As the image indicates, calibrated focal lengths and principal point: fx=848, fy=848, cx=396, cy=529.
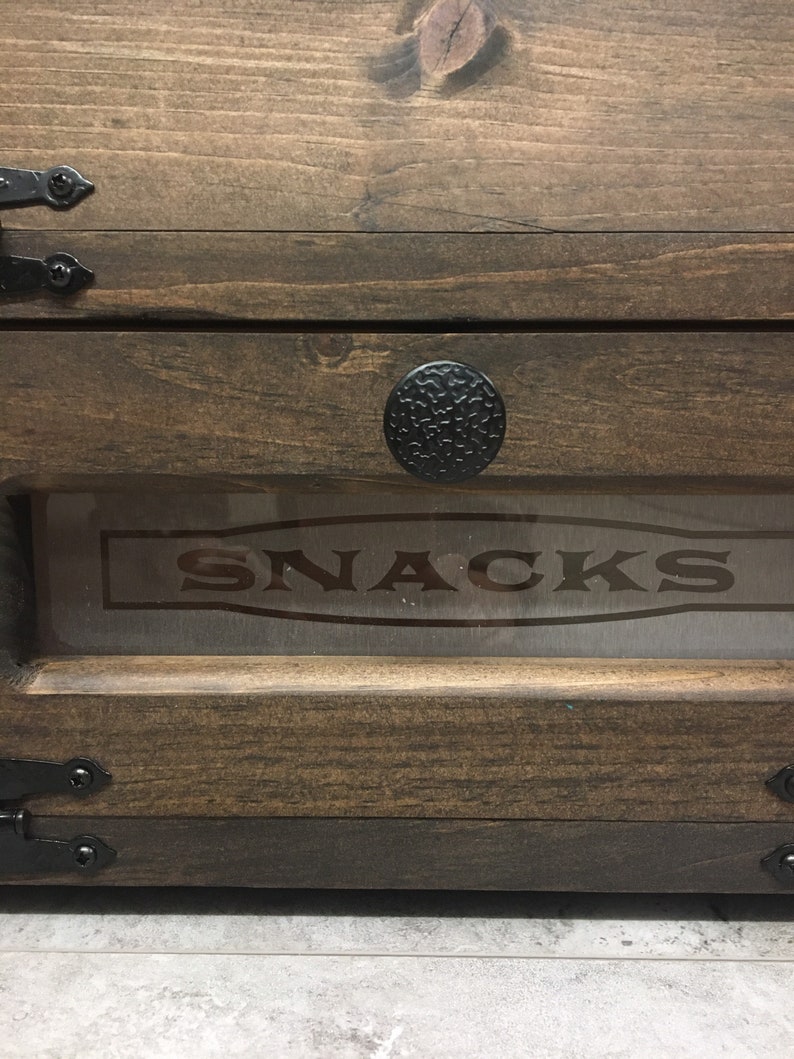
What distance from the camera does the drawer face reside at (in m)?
0.66

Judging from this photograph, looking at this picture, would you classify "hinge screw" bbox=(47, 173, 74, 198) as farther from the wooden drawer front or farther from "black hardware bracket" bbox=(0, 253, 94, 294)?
the wooden drawer front

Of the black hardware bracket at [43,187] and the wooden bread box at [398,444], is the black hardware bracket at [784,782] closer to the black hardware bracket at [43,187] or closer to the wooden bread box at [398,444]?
the wooden bread box at [398,444]

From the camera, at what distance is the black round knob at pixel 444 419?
1.98 feet

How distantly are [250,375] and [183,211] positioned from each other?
121 mm

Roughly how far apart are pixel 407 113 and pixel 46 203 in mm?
259

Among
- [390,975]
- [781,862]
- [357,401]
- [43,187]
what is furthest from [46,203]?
[781,862]

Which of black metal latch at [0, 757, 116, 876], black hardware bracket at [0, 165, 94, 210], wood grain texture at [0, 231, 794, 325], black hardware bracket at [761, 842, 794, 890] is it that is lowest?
black hardware bracket at [761, 842, 794, 890]

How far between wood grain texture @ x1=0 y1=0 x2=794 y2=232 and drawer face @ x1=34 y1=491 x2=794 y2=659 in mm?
209

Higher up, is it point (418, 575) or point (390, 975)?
point (418, 575)

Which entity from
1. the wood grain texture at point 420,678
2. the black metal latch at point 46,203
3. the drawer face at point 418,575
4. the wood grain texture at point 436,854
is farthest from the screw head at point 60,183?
the wood grain texture at point 436,854

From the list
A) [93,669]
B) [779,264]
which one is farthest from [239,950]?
[779,264]

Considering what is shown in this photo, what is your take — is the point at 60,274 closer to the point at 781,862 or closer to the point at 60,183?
the point at 60,183

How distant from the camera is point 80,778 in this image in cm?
66

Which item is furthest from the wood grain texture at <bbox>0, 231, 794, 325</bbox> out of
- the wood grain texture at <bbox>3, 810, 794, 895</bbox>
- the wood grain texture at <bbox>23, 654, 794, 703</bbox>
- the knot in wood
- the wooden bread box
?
the wood grain texture at <bbox>3, 810, 794, 895</bbox>
